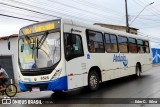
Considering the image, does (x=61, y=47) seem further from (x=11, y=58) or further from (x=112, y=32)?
(x=11, y=58)

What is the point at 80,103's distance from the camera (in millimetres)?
9484

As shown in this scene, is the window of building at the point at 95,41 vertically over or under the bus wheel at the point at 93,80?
over

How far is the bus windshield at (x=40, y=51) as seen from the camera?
33.5 ft

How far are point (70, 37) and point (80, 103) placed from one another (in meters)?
2.66

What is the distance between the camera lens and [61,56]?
33.1ft

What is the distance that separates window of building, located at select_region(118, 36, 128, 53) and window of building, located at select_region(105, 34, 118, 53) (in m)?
0.64

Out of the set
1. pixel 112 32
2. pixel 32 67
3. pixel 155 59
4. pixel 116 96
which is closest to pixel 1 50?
pixel 112 32

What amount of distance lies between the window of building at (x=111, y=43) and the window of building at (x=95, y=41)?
57cm

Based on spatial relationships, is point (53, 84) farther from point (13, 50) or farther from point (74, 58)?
point (13, 50)

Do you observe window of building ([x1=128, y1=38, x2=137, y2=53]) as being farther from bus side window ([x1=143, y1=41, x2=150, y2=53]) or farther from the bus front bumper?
the bus front bumper

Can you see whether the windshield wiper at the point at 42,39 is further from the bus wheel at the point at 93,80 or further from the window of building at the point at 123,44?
the window of building at the point at 123,44

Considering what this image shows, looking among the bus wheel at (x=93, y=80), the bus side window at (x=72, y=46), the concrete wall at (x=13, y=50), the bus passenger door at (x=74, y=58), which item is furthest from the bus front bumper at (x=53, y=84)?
the concrete wall at (x=13, y=50)

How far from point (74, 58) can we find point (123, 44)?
19.0 feet

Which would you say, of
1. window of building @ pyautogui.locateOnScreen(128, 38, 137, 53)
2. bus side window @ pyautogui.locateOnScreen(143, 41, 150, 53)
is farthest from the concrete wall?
bus side window @ pyautogui.locateOnScreen(143, 41, 150, 53)
